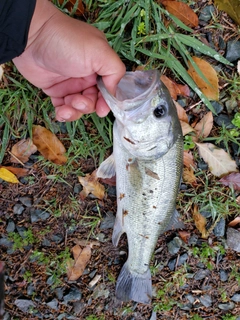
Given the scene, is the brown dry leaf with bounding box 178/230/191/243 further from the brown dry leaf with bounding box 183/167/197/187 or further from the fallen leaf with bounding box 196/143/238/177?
the fallen leaf with bounding box 196/143/238/177

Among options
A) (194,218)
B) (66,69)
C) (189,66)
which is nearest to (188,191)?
(194,218)

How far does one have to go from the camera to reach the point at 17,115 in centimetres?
286

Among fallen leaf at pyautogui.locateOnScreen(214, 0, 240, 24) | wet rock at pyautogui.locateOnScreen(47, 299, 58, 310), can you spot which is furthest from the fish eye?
wet rock at pyautogui.locateOnScreen(47, 299, 58, 310)

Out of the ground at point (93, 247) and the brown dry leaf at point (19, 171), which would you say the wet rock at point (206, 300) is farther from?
the brown dry leaf at point (19, 171)

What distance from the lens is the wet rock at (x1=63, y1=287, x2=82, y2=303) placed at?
9.77ft

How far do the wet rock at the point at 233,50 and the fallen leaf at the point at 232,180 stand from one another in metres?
0.90

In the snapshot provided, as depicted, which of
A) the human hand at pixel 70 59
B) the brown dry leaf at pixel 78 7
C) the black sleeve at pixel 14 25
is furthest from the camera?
the brown dry leaf at pixel 78 7

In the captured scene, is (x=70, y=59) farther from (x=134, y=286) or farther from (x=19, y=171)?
(x=134, y=286)

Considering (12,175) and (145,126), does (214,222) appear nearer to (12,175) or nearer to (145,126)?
(145,126)

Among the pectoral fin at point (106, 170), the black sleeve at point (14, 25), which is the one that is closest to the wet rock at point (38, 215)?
the pectoral fin at point (106, 170)

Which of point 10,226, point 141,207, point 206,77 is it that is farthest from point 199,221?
point 10,226

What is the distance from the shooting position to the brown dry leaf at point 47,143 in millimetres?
2865

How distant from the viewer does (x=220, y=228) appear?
3.06 meters

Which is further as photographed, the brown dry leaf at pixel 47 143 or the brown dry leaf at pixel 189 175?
the brown dry leaf at pixel 189 175
